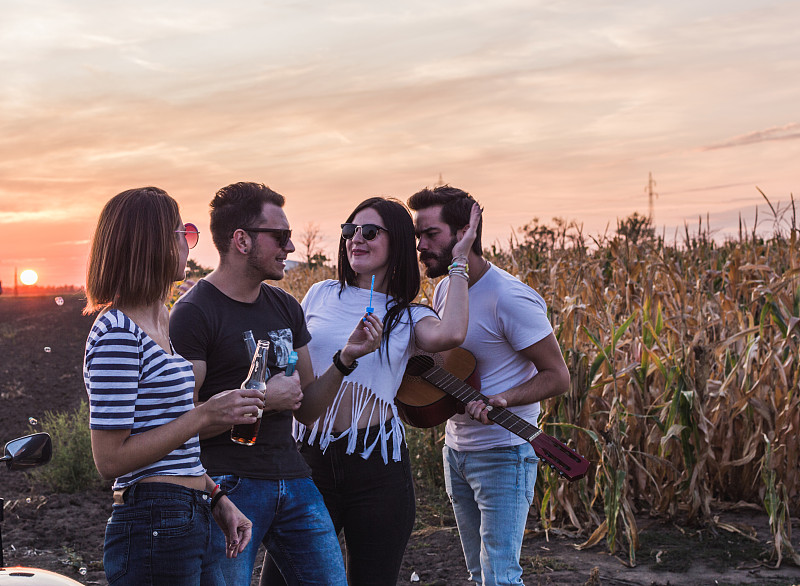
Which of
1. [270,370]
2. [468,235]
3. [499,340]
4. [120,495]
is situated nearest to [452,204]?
[468,235]

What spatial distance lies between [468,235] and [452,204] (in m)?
0.16

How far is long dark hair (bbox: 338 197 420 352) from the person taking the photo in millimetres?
3314

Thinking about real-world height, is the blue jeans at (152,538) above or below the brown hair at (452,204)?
below

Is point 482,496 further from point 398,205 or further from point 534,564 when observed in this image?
point 534,564

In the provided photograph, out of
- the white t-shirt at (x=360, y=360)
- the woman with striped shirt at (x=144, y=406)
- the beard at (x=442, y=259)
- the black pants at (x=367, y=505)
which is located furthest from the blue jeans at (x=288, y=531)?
the beard at (x=442, y=259)

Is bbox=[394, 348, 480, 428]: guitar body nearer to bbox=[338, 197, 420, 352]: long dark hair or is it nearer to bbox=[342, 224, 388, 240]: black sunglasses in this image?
bbox=[338, 197, 420, 352]: long dark hair

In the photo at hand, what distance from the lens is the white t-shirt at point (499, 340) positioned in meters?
3.53

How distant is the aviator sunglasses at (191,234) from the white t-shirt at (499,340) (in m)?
1.18

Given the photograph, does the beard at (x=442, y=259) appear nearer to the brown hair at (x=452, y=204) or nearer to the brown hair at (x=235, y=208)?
the brown hair at (x=452, y=204)

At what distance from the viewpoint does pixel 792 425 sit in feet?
20.6

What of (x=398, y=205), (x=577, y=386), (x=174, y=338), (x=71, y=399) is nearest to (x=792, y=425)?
(x=577, y=386)

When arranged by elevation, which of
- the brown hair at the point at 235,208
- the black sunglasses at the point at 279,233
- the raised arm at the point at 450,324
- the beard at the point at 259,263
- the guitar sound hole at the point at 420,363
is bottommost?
the guitar sound hole at the point at 420,363

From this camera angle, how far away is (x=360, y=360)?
324 cm

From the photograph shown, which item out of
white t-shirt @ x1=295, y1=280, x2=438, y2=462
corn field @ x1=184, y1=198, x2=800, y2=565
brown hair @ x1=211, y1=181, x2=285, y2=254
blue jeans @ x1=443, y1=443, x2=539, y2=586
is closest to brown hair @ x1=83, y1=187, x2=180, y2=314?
brown hair @ x1=211, y1=181, x2=285, y2=254
